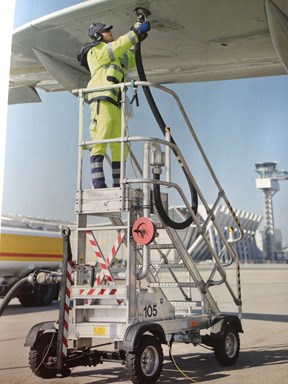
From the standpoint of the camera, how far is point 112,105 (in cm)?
376

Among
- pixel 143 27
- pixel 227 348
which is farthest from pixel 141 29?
pixel 227 348

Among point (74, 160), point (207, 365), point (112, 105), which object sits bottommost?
point (207, 365)

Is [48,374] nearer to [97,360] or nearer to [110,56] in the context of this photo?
[97,360]

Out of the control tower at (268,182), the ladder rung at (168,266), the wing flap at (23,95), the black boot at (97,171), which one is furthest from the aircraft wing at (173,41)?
the ladder rung at (168,266)

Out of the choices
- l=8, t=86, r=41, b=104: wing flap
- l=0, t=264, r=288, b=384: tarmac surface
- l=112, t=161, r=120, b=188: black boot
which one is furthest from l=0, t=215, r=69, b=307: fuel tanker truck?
l=112, t=161, r=120, b=188: black boot

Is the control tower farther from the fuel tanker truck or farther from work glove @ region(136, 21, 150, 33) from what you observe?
the fuel tanker truck

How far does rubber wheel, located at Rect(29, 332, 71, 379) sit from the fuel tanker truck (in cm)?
390

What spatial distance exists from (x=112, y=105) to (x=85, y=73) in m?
1.71

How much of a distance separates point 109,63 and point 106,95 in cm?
30

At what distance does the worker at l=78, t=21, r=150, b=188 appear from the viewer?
3.73 m

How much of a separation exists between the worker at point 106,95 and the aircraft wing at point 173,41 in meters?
0.68

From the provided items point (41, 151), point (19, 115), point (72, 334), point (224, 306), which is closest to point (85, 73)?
point (19, 115)

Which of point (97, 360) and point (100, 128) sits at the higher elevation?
point (100, 128)

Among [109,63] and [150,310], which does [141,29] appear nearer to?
[109,63]
